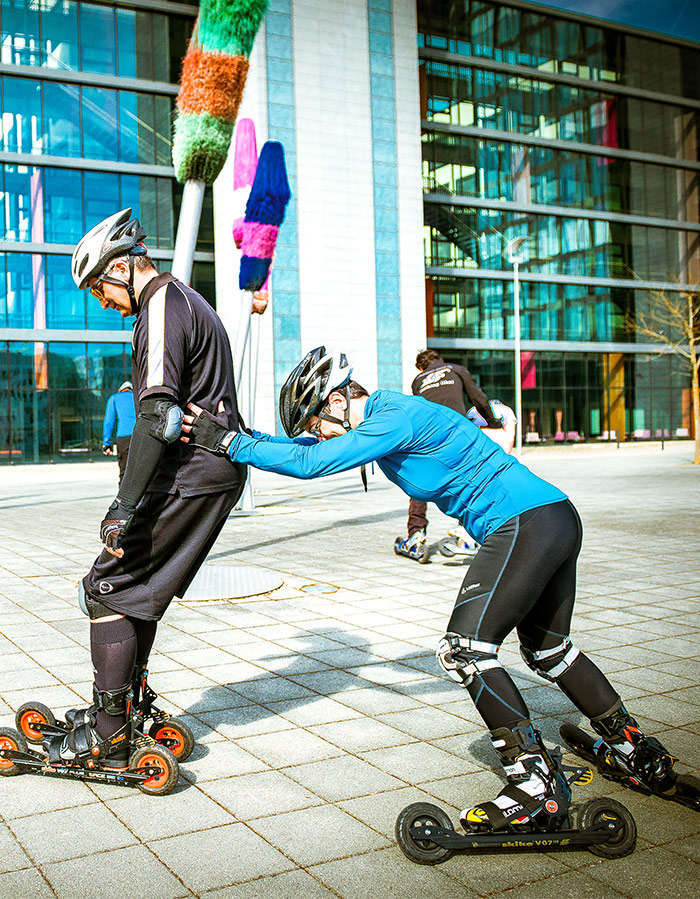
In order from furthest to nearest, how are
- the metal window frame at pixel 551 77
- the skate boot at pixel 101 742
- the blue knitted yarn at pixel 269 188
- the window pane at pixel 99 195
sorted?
the metal window frame at pixel 551 77, the window pane at pixel 99 195, the blue knitted yarn at pixel 269 188, the skate boot at pixel 101 742

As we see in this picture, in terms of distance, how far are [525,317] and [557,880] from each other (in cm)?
4403

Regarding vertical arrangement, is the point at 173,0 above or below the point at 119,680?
above

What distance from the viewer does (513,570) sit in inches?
118

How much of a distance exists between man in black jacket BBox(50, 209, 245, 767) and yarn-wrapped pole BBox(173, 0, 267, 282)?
2.45 m

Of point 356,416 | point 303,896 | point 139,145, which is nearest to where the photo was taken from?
point 303,896

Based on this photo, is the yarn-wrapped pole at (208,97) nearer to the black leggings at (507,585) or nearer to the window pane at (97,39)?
the black leggings at (507,585)

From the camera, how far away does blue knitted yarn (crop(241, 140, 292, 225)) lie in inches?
416

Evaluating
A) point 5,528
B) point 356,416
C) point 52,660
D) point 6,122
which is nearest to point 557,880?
point 356,416

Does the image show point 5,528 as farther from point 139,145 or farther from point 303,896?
point 139,145

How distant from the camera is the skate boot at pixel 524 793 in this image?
9.33 feet

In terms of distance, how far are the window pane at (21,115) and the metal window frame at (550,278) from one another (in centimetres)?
1834

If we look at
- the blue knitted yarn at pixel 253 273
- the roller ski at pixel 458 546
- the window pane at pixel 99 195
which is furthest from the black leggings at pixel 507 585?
the window pane at pixel 99 195

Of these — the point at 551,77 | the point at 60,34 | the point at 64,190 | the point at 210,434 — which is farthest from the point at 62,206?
the point at 210,434

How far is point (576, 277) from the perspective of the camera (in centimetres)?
4678
